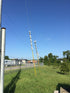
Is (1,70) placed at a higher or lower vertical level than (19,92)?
higher

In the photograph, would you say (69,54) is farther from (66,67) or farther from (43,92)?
(43,92)

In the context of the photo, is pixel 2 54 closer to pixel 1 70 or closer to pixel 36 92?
pixel 1 70

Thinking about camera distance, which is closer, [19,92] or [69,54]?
[19,92]

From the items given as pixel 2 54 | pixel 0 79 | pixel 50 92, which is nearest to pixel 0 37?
pixel 2 54

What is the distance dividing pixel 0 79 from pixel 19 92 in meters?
3.67

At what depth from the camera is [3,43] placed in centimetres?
301

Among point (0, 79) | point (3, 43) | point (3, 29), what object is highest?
point (3, 29)

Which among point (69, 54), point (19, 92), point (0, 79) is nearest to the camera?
point (0, 79)

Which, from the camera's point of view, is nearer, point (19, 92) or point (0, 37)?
point (0, 37)

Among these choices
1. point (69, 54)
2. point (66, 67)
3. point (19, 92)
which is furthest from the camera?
point (69, 54)

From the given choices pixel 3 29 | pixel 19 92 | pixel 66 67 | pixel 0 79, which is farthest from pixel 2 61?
pixel 66 67

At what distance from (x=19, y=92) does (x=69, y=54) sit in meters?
56.1

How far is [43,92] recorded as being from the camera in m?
6.14

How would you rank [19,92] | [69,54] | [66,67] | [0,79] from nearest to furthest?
[0,79] < [19,92] < [66,67] < [69,54]
